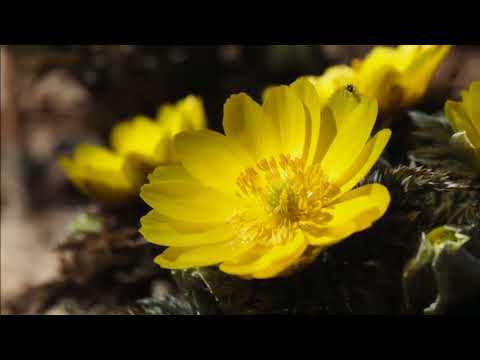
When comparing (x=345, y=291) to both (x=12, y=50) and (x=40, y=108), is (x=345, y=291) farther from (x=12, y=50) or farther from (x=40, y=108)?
(x=40, y=108)

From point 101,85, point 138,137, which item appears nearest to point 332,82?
point 138,137

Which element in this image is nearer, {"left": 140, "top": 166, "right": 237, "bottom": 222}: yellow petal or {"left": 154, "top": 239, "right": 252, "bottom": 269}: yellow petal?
{"left": 154, "top": 239, "right": 252, "bottom": 269}: yellow petal

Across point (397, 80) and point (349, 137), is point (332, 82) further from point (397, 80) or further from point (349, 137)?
point (349, 137)

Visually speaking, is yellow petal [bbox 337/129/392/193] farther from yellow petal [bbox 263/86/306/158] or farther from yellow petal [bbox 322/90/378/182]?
yellow petal [bbox 263/86/306/158]

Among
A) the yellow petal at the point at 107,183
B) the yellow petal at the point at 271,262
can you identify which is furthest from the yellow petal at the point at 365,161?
the yellow petal at the point at 107,183

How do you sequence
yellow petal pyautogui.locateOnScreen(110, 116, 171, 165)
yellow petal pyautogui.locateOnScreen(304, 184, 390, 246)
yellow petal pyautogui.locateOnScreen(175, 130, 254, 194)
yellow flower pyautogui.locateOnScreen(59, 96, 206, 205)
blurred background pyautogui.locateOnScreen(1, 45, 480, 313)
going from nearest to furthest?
yellow petal pyautogui.locateOnScreen(304, 184, 390, 246)
yellow petal pyautogui.locateOnScreen(175, 130, 254, 194)
yellow flower pyautogui.locateOnScreen(59, 96, 206, 205)
yellow petal pyautogui.locateOnScreen(110, 116, 171, 165)
blurred background pyautogui.locateOnScreen(1, 45, 480, 313)

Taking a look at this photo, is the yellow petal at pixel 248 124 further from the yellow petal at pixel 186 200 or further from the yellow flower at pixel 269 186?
the yellow petal at pixel 186 200

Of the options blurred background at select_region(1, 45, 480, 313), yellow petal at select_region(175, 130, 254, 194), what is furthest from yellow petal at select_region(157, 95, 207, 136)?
yellow petal at select_region(175, 130, 254, 194)
